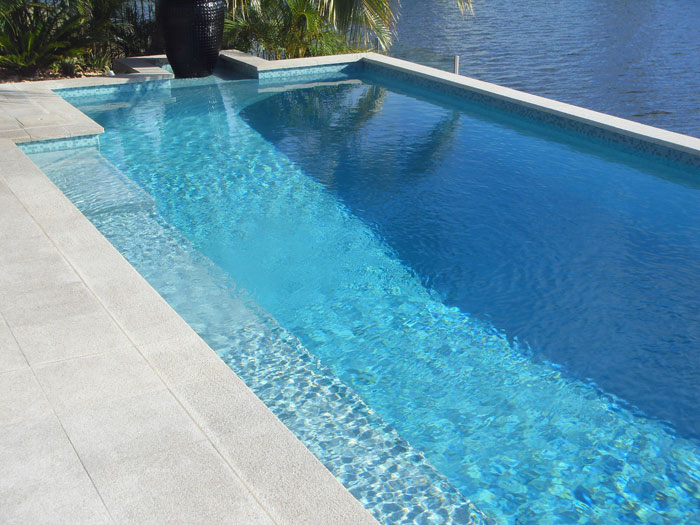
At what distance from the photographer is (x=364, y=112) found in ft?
31.3

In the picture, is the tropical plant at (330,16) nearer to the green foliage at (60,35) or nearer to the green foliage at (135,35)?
the green foliage at (135,35)

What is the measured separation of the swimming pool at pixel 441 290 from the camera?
3.29m

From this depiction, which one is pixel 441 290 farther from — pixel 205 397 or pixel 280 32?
pixel 280 32

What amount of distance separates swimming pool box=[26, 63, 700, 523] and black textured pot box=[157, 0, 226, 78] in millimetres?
2178

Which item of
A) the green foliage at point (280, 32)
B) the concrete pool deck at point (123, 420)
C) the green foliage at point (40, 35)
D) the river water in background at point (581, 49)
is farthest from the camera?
the river water in background at point (581, 49)

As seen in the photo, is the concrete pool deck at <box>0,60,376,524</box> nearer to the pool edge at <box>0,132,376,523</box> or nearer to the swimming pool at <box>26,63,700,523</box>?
the pool edge at <box>0,132,376,523</box>

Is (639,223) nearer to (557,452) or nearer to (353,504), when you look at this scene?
(557,452)

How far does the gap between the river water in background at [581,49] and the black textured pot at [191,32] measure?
687 centimetres

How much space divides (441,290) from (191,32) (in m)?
7.16

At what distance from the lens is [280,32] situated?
41.0ft

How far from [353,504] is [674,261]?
146 inches

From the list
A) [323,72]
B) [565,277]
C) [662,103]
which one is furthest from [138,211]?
[662,103]

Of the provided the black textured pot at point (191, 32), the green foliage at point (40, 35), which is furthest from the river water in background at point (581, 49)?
the green foliage at point (40, 35)

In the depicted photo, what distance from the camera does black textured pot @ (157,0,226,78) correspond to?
10.2 meters
